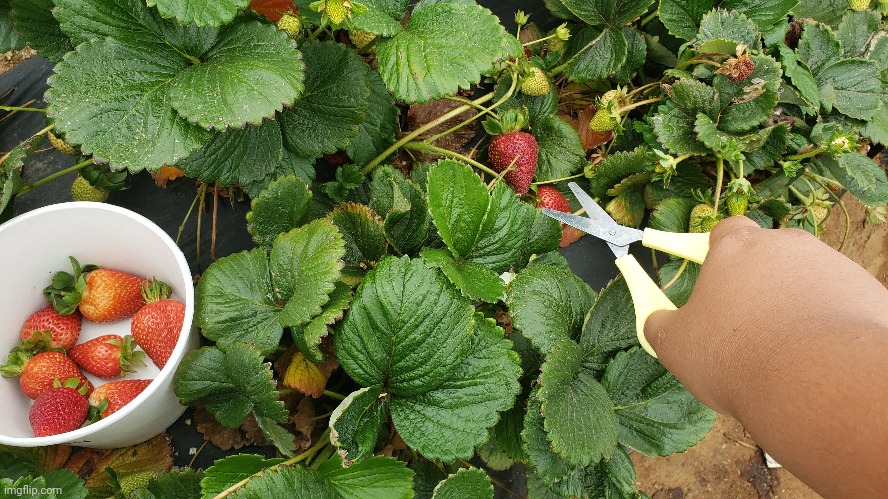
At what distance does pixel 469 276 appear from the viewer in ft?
2.83

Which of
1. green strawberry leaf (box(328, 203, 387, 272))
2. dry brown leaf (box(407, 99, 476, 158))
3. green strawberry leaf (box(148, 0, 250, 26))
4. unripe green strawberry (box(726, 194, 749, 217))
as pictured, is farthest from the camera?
dry brown leaf (box(407, 99, 476, 158))

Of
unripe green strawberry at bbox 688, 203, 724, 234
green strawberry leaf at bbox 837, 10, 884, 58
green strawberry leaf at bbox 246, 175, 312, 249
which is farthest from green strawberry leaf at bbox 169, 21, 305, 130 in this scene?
green strawberry leaf at bbox 837, 10, 884, 58

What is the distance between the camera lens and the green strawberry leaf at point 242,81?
0.80m

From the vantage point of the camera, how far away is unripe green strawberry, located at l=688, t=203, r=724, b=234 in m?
1.02

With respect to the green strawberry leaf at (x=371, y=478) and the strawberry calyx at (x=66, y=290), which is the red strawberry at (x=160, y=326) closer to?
the strawberry calyx at (x=66, y=290)

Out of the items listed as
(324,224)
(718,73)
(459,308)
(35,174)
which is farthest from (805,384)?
(35,174)

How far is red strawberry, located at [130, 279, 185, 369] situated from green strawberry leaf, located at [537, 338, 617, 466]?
1.79 feet

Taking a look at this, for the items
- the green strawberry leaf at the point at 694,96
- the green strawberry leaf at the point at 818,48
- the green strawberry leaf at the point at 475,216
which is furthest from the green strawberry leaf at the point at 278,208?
the green strawberry leaf at the point at 818,48

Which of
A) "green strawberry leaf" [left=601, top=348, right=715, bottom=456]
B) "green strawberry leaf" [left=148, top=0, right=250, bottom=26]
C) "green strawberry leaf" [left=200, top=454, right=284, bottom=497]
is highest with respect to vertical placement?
"green strawberry leaf" [left=148, top=0, right=250, bottom=26]

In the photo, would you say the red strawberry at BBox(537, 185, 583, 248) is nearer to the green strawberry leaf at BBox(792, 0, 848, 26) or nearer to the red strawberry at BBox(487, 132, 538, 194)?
the red strawberry at BBox(487, 132, 538, 194)

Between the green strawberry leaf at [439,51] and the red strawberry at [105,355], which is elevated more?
the green strawberry leaf at [439,51]

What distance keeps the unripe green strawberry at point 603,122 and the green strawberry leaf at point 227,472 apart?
802 mm

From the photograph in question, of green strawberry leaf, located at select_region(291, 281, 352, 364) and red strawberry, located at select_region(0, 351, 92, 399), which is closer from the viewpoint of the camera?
green strawberry leaf, located at select_region(291, 281, 352, 364)

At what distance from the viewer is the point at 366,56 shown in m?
1.23
